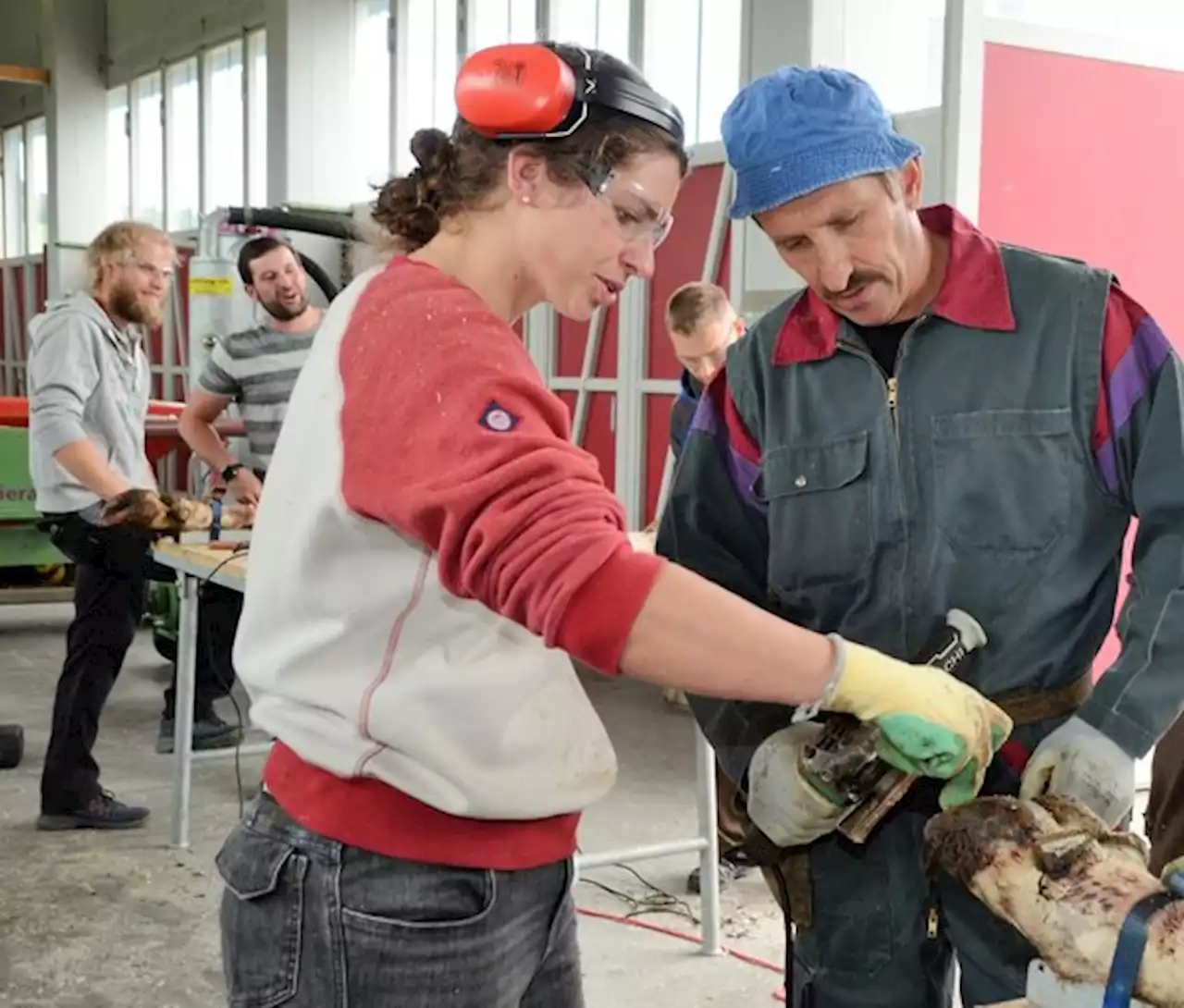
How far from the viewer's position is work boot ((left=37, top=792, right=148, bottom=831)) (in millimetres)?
4051

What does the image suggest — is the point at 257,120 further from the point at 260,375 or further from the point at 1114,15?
the point at 1114,15

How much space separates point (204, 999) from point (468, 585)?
2.28 metres

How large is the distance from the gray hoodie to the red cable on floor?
67.2 inches

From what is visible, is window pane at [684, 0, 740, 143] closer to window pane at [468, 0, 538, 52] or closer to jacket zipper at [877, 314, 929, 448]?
window pane at [468, 0, 538, 52]

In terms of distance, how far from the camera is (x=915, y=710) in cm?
125

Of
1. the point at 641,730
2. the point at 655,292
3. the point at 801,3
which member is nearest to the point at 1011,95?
the point at 801,3

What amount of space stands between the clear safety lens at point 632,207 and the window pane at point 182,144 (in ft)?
32.5

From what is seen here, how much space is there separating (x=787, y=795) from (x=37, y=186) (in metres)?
12.9

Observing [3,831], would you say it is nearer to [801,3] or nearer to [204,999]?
[204,999]

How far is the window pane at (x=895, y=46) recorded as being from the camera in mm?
5039

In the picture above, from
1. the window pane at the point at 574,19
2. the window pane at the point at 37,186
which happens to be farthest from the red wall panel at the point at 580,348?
the window pane at the point at 37,186

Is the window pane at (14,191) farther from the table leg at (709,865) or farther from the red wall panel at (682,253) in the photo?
the table leg at (709,865)

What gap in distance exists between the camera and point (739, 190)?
1.67 metres

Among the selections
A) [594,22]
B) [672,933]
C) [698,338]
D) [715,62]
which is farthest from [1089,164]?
[594,22]
